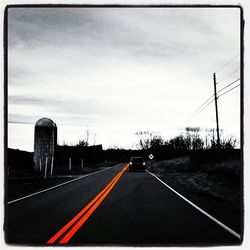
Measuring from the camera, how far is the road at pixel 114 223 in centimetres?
721

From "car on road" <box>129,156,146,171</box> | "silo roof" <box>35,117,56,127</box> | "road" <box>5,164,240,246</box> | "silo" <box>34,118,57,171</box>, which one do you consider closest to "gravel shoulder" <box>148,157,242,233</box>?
"road" <box>5,164,240,246</box>

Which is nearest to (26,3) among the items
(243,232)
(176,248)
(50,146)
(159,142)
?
(176,248)

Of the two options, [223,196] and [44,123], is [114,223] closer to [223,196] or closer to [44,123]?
[223,196]

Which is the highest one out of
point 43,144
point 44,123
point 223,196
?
point 44,123

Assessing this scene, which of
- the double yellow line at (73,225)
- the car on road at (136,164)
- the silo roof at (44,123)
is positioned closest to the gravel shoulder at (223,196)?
the double yellow line at (73,225)

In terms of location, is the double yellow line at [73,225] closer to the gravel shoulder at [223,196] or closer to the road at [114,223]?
the road at [114,223]

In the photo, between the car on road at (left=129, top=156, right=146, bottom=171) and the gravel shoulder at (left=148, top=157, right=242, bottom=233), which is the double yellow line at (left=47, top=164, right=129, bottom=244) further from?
the car on road at (left=129, top=156, right=146, bottom=171)

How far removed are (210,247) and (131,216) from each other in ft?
11.5

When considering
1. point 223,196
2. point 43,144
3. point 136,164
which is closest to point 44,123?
point 43,144

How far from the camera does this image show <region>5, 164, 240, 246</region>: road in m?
7.21

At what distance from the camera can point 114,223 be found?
348 inches

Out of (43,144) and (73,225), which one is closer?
(73,225)

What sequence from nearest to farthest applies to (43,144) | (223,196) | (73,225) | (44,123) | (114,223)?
(73,225)
(114,223)
(223,196)
(43,144)
(44,123)

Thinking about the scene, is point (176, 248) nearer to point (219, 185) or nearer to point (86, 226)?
point (86, 226)
